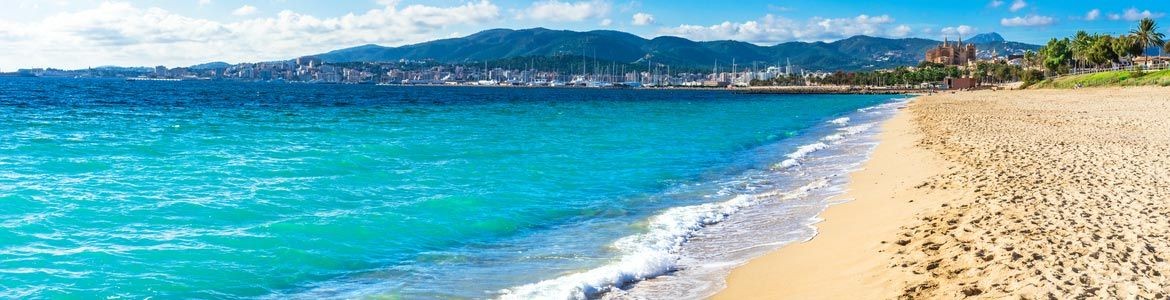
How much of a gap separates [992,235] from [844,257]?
162 centimetres

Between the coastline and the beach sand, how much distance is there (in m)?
0.02

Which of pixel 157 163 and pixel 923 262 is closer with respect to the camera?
pixel 923 262

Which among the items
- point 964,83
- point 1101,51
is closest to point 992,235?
point 1101,51

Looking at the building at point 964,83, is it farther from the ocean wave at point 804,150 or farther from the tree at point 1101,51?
the ocean wave at point 804,150

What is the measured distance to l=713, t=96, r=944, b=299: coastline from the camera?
26.1 feet

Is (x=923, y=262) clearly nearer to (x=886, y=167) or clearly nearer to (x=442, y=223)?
(x=442, y=223)

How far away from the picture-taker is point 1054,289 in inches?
251

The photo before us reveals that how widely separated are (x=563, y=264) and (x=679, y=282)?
1.70m

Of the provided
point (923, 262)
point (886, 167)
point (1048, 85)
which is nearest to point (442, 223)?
point (923, 262)

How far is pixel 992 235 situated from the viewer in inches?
348

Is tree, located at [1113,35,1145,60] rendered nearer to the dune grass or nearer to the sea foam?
the dune grass

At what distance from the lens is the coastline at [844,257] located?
26.1 feet

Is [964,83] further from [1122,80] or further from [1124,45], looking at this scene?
[1122,80]

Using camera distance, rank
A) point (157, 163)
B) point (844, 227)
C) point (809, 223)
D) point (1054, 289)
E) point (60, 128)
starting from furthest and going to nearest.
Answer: point (60, 128)
point (157, 163)
point (809, 223)
point (844, 227)
point (1054, 289)
